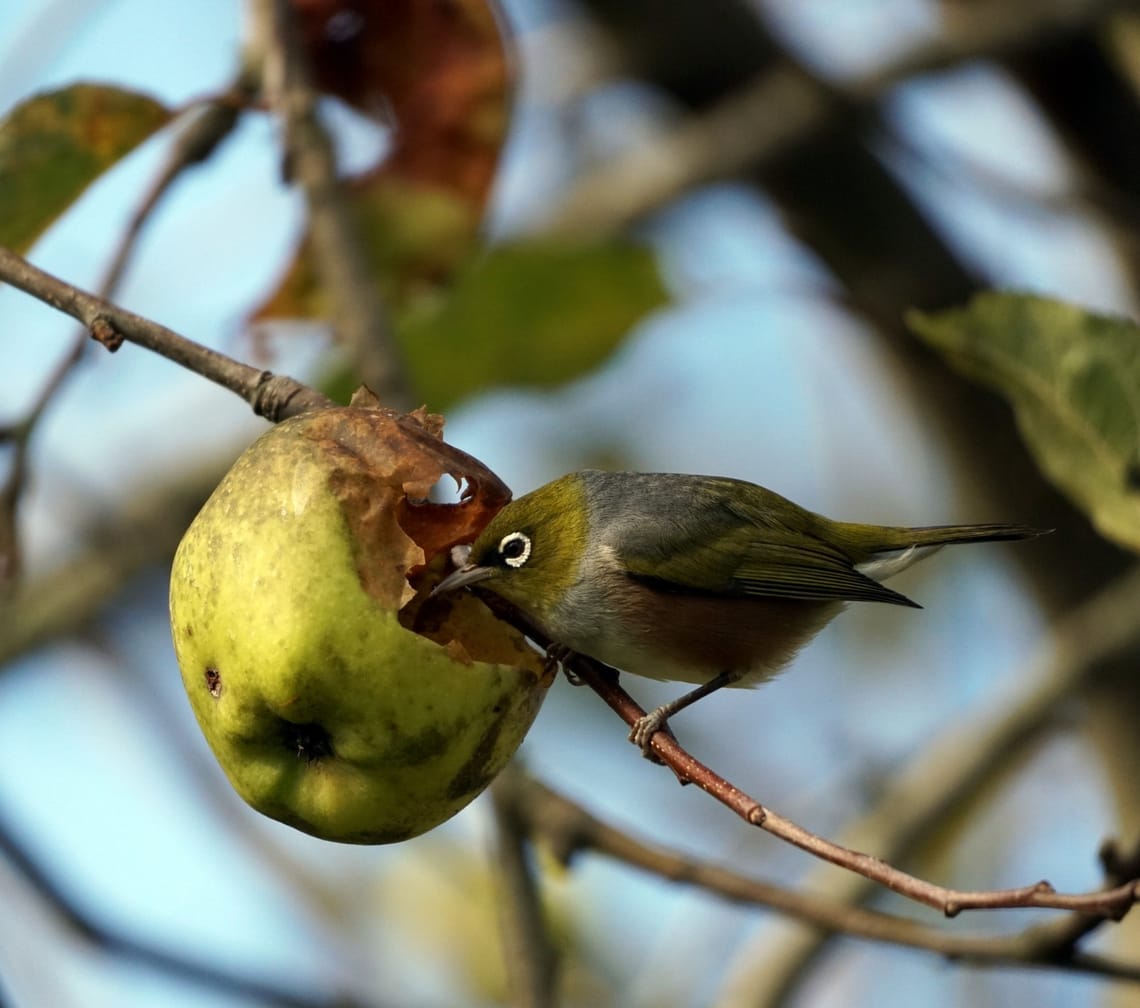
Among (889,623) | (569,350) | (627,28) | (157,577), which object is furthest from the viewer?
(889,623)

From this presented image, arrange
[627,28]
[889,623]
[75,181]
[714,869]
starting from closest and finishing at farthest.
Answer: [714,869], [75,181], [627,28], [889,623]

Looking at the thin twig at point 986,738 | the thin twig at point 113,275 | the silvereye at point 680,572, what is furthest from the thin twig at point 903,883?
the thin twig at point 986,738

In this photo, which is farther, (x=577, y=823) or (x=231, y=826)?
(x=231, y=826)

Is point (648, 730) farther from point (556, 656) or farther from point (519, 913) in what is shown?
point (519, 913)

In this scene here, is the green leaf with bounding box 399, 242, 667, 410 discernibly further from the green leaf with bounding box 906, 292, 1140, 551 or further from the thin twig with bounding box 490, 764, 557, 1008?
the thin twig with bounding box 490, 764, 557, 1008

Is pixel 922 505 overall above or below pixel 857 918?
above

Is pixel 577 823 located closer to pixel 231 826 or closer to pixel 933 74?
pixel 231 826

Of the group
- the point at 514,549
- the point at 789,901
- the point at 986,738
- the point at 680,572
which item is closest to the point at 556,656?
the point at 514,549

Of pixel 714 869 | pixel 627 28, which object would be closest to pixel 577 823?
pixel 714 869
